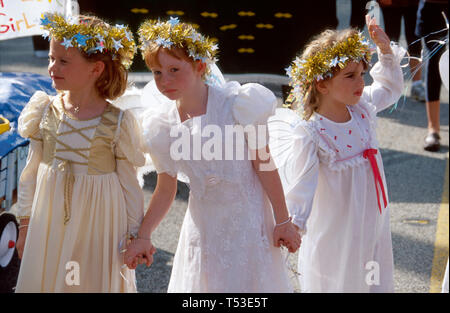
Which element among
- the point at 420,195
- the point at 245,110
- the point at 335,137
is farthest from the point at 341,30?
the point at 420,195

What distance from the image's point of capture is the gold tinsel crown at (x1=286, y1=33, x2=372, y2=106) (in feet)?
7.99

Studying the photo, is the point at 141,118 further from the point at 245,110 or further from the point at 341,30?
the point at 341,30

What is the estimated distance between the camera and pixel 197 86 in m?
2.31

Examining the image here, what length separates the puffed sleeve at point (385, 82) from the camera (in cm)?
267

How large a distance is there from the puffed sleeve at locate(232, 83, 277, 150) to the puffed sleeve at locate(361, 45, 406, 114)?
587 mm

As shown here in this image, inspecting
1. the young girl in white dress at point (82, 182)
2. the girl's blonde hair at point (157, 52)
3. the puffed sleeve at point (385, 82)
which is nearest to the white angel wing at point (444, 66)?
the puffed sleeve at point (385, 82)

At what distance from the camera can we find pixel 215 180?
7.50ft

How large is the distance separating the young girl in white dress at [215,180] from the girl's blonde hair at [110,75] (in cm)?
16

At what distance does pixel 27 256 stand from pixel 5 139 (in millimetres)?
951

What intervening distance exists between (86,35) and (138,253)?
2.71ft

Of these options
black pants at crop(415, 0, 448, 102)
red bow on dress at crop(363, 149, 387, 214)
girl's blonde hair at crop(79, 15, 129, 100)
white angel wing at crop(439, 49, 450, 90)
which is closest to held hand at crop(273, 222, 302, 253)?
red bow on dress at crop(363, 149, 387, 214)

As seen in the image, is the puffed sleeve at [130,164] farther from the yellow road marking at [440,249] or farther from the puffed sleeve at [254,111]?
the yellow road marking at [440,249]

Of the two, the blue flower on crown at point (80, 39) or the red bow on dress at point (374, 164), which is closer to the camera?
the blue flower on crown at point (80, 39)

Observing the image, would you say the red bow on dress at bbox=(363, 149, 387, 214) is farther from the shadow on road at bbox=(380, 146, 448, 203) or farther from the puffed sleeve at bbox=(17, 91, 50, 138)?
the shadow on road at bbox=(380, 146, 448, 203)
